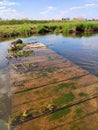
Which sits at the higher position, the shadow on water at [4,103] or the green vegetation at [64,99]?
the green vegetation at [64,99]

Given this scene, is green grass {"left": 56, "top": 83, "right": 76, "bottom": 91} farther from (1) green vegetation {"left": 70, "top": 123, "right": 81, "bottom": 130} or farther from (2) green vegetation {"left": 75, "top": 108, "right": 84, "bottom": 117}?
(1) green vegetation {"left": 70, "top": 123, "right": 81, "bottom": 130}

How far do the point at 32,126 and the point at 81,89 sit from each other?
6.73 feet

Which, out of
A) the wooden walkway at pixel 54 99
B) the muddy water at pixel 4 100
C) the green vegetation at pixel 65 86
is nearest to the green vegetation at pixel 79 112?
the wooden walkway at pixel 54 99

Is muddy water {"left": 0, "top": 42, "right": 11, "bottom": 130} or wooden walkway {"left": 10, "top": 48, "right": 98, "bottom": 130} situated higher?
wooden walkway {"left": 10, "top": 48, "right": 98, "bottom": 130}

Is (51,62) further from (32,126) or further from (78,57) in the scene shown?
(32,126)

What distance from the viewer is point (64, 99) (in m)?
4.97

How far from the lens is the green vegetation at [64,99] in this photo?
4797 mm

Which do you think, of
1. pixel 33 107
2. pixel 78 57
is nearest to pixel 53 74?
pixel 33 107

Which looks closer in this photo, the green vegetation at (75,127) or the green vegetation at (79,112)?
the green vegetation at (75,127)

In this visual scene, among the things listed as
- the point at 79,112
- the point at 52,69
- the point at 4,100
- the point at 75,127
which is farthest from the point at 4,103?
the point at 52,69

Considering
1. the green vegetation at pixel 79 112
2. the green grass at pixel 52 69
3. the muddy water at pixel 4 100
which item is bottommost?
the muddy water at pixel 4 100

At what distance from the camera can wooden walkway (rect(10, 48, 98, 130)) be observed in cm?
398

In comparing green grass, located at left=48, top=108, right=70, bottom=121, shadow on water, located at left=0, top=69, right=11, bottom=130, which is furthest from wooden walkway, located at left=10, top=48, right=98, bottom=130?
shadow on water, located at left=0, top=69, right=11, bottom=130

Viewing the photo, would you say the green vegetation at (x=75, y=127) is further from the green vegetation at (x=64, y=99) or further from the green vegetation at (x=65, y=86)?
the green vegetation at (x=65, y=86)
